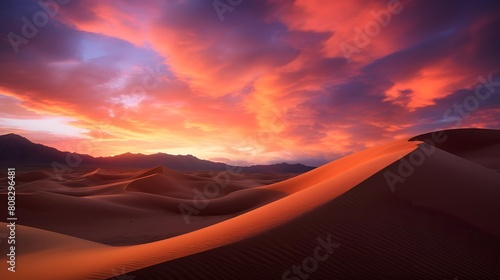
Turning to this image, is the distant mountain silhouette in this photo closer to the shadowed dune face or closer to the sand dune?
the shadowed dune face

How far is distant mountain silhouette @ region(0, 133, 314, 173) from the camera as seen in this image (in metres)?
112

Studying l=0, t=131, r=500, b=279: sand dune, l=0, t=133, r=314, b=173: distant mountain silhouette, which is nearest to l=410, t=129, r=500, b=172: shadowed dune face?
l=0, t=131, r=500, b=279: sand dune

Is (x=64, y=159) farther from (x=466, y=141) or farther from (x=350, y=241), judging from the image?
(x=350, y=241)

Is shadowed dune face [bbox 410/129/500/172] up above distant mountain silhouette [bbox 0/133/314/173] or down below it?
below

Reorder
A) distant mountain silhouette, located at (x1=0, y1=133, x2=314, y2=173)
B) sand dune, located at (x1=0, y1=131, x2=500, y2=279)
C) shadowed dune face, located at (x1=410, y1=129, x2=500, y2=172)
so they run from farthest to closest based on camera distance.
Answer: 1. distant mountain silhouette, located at (x1=0, y1=133, x2=314, y2=173)
2. shadowed dune face, located at (x1=410, y1=129, x2=500, y2=172)
3. sand dune, located at (x1=0, y1=131, x2=500, y2=279)

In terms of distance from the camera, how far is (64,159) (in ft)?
409

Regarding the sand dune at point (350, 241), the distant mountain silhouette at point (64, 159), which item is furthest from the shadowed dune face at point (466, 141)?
the distant mountain silhouette at point (64, 159)

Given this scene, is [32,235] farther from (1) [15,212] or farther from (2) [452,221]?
(2) [452,221]

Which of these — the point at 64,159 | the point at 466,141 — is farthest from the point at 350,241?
the point at 64,159

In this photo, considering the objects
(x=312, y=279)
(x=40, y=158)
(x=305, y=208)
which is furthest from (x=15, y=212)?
(x=40, y=158)

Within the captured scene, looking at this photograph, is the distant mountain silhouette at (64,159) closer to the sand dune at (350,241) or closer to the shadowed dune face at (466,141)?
the shadowed dune face at (466,141)

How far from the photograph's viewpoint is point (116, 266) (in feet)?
13.4

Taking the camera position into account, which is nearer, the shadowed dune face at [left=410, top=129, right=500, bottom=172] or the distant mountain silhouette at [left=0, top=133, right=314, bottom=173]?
the shadowed dune face at [left=410, top=129, right=500, bottom=172]

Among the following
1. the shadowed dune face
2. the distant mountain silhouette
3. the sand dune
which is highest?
the distant mountain silhouette
